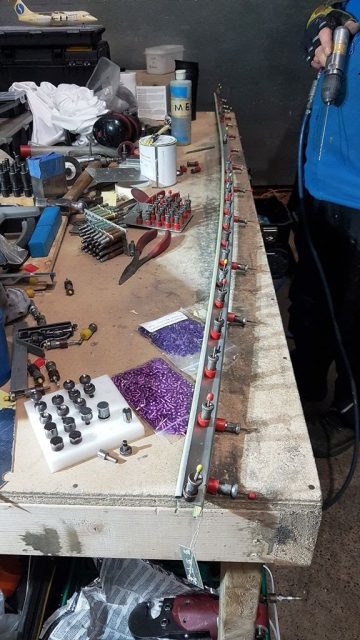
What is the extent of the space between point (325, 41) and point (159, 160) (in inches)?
22.7

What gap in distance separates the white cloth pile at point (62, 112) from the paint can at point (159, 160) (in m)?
0.53

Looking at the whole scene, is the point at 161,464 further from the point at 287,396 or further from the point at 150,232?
the point at 150,232

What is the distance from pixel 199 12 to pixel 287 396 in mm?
2885

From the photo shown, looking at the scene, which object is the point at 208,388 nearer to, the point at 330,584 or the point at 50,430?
the point at 50,430

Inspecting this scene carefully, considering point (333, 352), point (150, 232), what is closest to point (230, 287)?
point (150, 232)

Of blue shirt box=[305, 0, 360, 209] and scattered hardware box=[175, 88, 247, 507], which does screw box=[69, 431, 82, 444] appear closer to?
scattered hardware box=[175, 88, 247, 507]

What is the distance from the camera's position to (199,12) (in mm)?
2826

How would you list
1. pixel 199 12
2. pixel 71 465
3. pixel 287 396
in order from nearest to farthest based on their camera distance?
1. pixel 71 465
2. pixel 287 396
3. pixel 199 12

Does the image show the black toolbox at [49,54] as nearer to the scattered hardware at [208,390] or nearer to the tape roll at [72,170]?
the tape roll at [72,170]

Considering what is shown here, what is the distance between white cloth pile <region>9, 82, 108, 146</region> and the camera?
1.94m

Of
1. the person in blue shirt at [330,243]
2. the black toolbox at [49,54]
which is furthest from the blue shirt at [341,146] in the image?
the black toolbox at [49,54]

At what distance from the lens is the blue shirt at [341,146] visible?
4.14 feet

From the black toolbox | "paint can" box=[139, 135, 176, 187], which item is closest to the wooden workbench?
"paint can" box=[139, 135, 176, 187]

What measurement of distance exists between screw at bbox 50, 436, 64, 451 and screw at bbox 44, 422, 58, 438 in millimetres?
15
